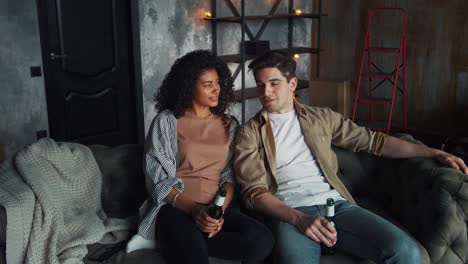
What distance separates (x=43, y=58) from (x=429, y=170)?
287cm

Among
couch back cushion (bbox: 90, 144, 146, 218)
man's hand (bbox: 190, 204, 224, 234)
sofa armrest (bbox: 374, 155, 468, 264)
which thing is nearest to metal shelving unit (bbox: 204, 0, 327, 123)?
couch back cushion (bbox: 90, 144, 146, 218)

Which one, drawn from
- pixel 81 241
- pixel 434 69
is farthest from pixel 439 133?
pixel 81 241

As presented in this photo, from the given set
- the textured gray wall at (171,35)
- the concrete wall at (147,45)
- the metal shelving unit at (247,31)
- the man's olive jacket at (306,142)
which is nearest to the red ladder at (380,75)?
the metal shelving unit at (247,31)

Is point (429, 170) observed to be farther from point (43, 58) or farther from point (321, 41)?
point (321, 41)

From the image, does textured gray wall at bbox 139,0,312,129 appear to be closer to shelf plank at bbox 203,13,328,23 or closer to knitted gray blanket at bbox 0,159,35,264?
shelf plank at bbox 203,13,328,23

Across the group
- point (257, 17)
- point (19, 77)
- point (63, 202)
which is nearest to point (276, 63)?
point (63, 202)

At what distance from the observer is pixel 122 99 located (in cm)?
428

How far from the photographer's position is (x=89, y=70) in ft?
13.1

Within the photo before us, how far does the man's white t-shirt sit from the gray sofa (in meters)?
0.26

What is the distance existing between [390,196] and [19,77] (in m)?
2.68

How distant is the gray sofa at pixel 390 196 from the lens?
5.83 feet

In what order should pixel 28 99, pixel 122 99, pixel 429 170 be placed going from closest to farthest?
pixel 429 170
pixel 28 99
pixel 122 99

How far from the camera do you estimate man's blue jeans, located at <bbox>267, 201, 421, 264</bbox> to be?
1676mm

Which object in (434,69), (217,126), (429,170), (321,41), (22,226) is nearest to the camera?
(22,226)
